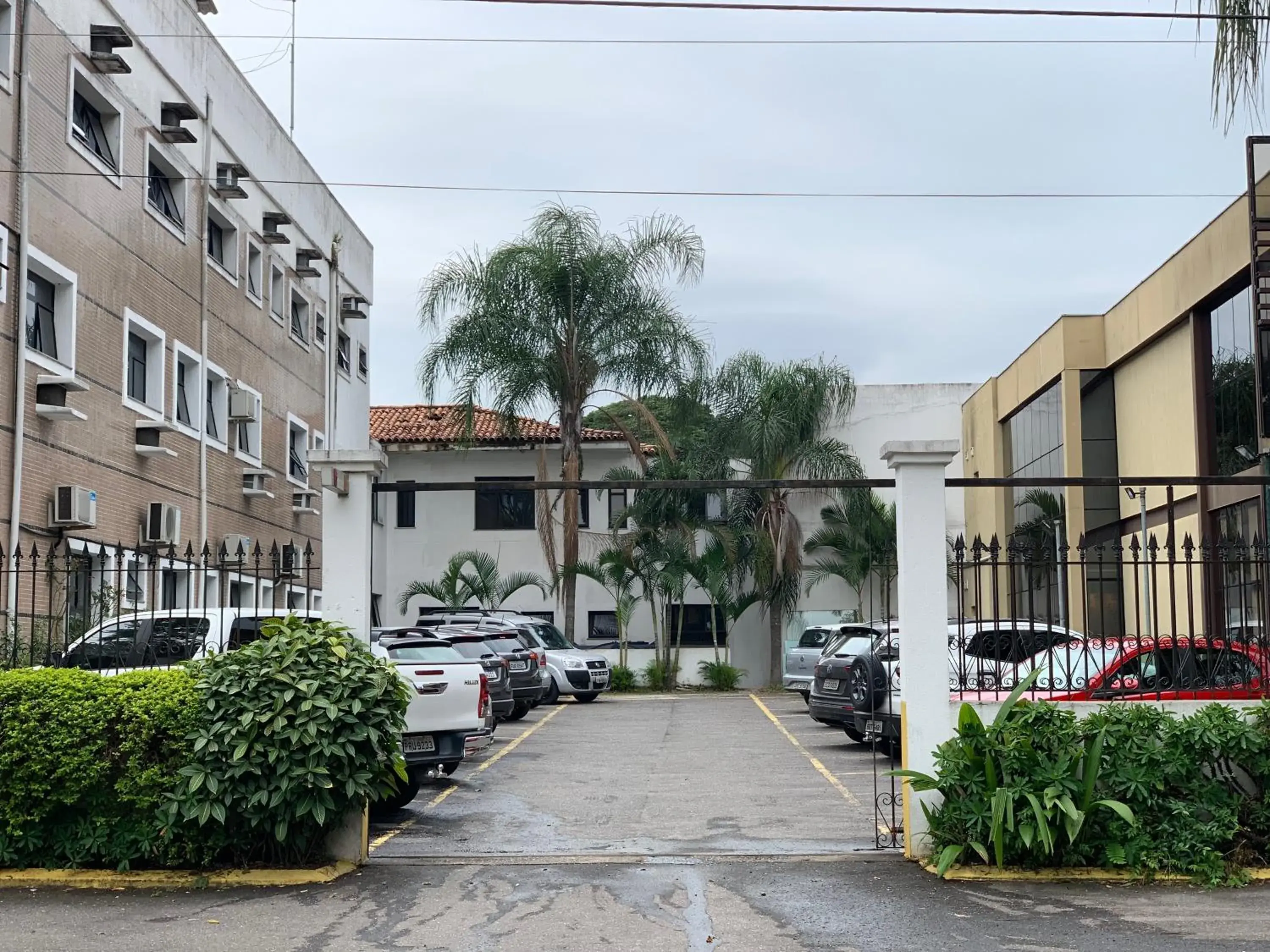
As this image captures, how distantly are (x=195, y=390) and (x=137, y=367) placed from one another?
1943 millimetres

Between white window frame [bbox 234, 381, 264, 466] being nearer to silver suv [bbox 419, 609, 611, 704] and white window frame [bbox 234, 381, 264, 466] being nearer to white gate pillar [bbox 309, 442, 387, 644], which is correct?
silver suv [bbox 419, 609, 611, 704]

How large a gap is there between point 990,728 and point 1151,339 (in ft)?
66.2

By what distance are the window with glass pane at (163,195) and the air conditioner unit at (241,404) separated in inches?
124

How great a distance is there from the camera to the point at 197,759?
933 cm

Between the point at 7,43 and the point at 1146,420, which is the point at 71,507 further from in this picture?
the point at 1146,420

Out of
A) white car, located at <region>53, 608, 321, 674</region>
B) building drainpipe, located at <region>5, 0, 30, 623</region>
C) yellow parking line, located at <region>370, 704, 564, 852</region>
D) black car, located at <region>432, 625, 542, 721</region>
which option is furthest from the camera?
black car, located at <region>432, 625, 542, 721</region>

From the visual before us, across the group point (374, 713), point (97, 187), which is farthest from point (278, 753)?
point (97, 187)

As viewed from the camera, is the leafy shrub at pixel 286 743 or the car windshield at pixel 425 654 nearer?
the leafy shrub at pixel 286 743

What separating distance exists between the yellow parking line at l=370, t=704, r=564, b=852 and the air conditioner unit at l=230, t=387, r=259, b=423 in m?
7.29

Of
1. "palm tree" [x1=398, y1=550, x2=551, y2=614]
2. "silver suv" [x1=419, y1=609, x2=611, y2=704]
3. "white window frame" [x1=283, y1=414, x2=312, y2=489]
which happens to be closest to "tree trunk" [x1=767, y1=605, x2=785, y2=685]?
"palm tree" [x1=398, y1=550, x2=551, y2=614]

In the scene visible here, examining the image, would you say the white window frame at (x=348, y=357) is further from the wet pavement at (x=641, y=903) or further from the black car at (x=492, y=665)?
the wet pavement at (x=641, y=903)

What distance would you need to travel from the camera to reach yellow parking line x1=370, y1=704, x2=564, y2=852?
1150cm

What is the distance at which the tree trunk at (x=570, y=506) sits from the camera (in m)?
34.6

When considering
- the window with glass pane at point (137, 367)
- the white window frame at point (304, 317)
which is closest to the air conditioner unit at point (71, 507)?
the window with glass pane at point (137, 367)
